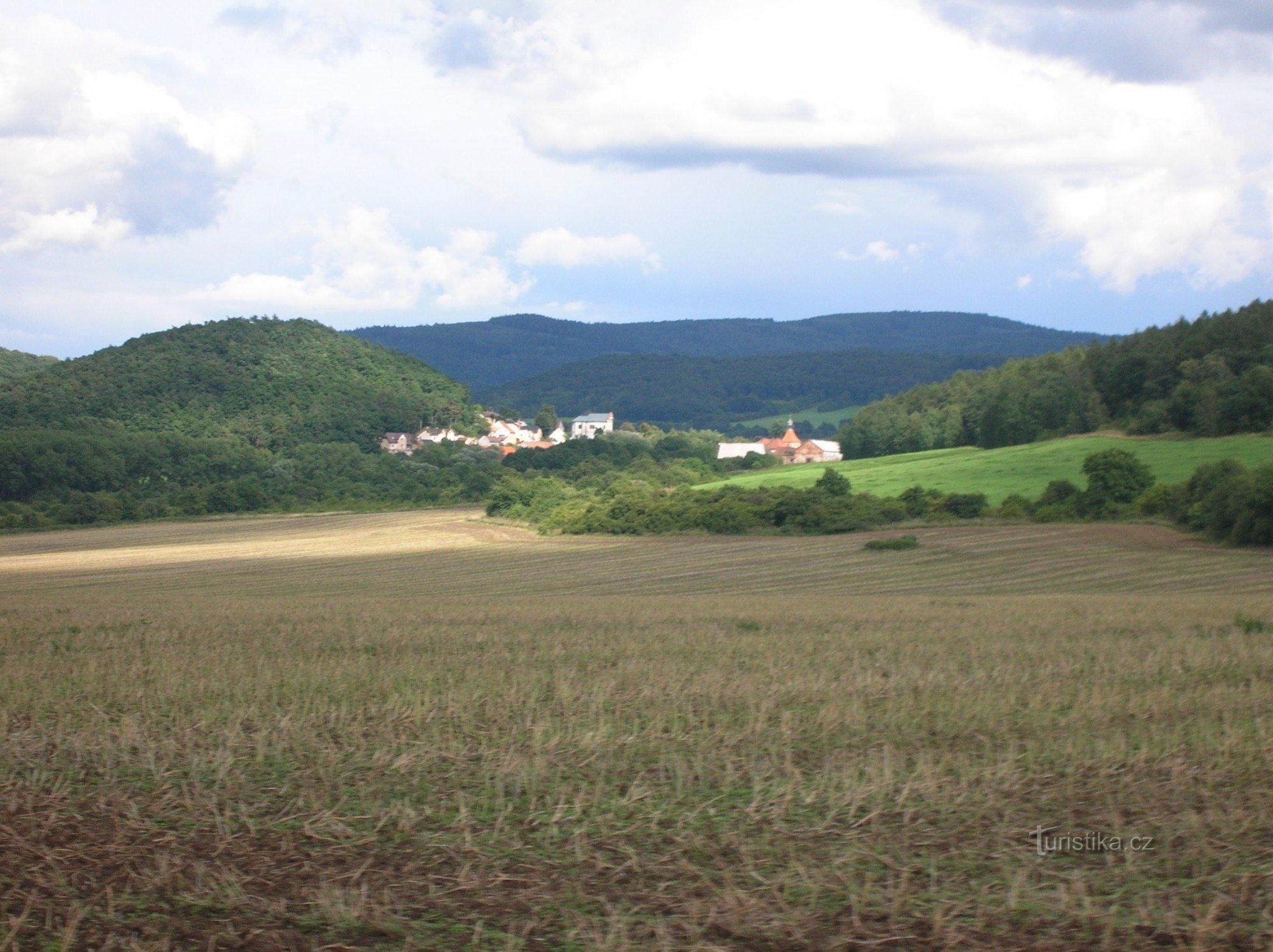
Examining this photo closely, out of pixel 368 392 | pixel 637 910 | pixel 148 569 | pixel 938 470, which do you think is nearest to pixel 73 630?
pixel 637 910

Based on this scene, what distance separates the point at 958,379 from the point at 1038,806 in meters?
134

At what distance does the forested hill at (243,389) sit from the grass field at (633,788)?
121m

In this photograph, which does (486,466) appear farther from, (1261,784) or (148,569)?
(1261,784)

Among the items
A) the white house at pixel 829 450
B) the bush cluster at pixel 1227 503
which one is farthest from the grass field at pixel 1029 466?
the white house at pixel 829 450

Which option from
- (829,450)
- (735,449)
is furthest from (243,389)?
(829,450)

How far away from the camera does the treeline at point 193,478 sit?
9238cm

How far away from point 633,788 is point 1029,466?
3001 inches

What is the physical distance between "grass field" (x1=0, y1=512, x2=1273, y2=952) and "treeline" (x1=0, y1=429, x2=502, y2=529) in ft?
285

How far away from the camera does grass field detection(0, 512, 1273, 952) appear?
4469 mm

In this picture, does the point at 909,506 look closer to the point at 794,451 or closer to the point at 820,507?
the point at 820,507

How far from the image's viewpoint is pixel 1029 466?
76.7m

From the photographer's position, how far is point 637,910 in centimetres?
452

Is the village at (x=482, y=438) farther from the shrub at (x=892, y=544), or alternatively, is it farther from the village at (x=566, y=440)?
the shrub at (x=892, y=544)

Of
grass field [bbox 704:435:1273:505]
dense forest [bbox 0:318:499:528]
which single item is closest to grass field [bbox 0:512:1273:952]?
grass field [bbox 704:435:1273:505]
